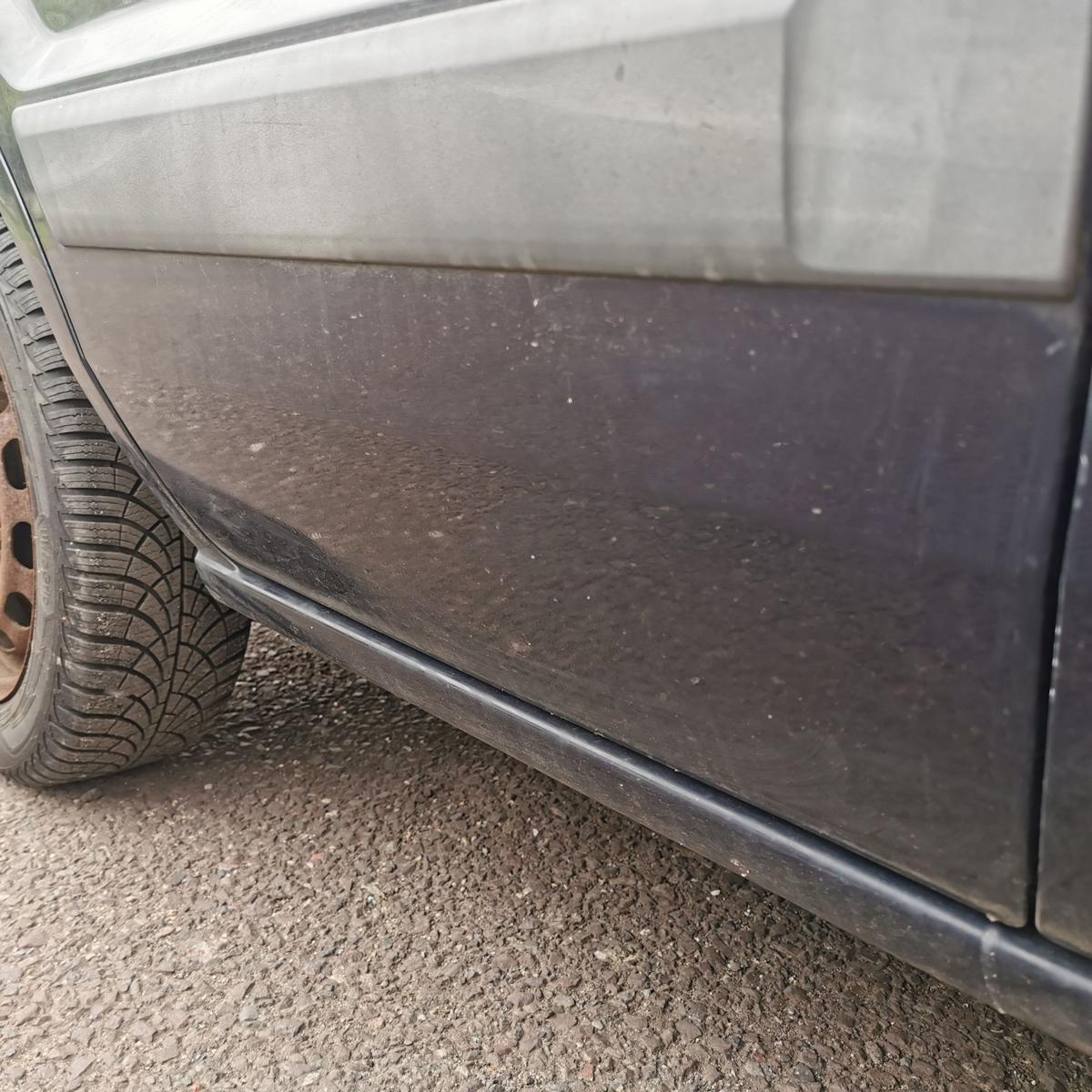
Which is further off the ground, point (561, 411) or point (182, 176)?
point (182, 176)

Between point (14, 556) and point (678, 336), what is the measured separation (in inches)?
61.3

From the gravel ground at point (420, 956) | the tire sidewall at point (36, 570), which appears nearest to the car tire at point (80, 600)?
the tire sidewall at point (36, 570)

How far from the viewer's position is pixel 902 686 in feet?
2.66

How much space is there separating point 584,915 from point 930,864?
85 cm

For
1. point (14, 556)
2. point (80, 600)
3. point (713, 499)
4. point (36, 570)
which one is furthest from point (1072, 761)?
point (14, 556)

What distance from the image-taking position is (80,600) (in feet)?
5.81

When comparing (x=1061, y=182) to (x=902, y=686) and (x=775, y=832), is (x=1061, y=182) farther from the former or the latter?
(x=775, y=832)

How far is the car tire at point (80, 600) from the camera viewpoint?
171 centimetres

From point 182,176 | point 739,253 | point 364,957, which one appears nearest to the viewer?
point 739,253

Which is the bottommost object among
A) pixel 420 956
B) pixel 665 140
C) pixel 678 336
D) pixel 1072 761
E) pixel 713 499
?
pixel 420 956

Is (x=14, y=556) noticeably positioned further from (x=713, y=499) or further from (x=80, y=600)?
(x=713, y=499)

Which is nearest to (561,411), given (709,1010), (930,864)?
(930,864)

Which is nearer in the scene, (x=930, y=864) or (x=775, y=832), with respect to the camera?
(x=930, y=864)

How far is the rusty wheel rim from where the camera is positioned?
1.90 meters
